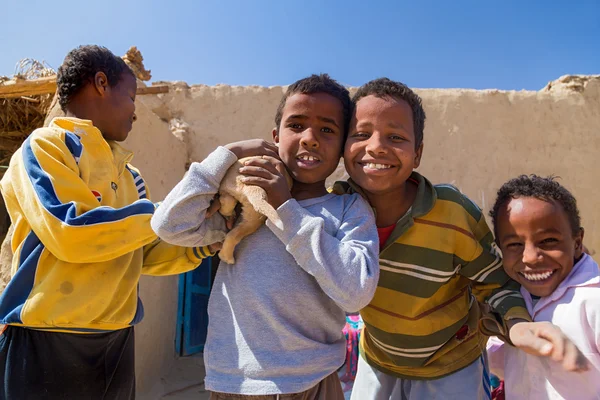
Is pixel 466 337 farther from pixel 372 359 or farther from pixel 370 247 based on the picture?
pixel 370 247

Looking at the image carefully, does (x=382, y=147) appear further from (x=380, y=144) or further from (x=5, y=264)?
(x=5, y=264)

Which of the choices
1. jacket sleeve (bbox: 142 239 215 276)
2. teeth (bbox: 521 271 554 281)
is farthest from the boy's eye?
jacket sleeve (bbox: 142 239 215 276)

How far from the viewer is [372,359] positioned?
175 cm

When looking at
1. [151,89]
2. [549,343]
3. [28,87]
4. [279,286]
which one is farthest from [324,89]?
[28,87]

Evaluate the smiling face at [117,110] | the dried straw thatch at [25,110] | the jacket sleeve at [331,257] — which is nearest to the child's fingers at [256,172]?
the jacket sleeve at [331,257]

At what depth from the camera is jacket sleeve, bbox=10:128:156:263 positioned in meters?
1.29

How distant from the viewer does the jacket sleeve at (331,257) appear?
1097 millimetres

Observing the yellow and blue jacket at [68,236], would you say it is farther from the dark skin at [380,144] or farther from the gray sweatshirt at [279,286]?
the dark skin at [380,144]

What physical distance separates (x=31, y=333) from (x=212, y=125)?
3950mm

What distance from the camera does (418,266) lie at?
152cm

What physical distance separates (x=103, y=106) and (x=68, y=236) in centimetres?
66

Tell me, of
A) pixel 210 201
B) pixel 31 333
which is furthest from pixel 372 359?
pixel 31 333

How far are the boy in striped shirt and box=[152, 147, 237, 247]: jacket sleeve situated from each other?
0.45 meters

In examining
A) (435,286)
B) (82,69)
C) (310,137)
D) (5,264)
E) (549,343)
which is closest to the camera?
(549,343)
